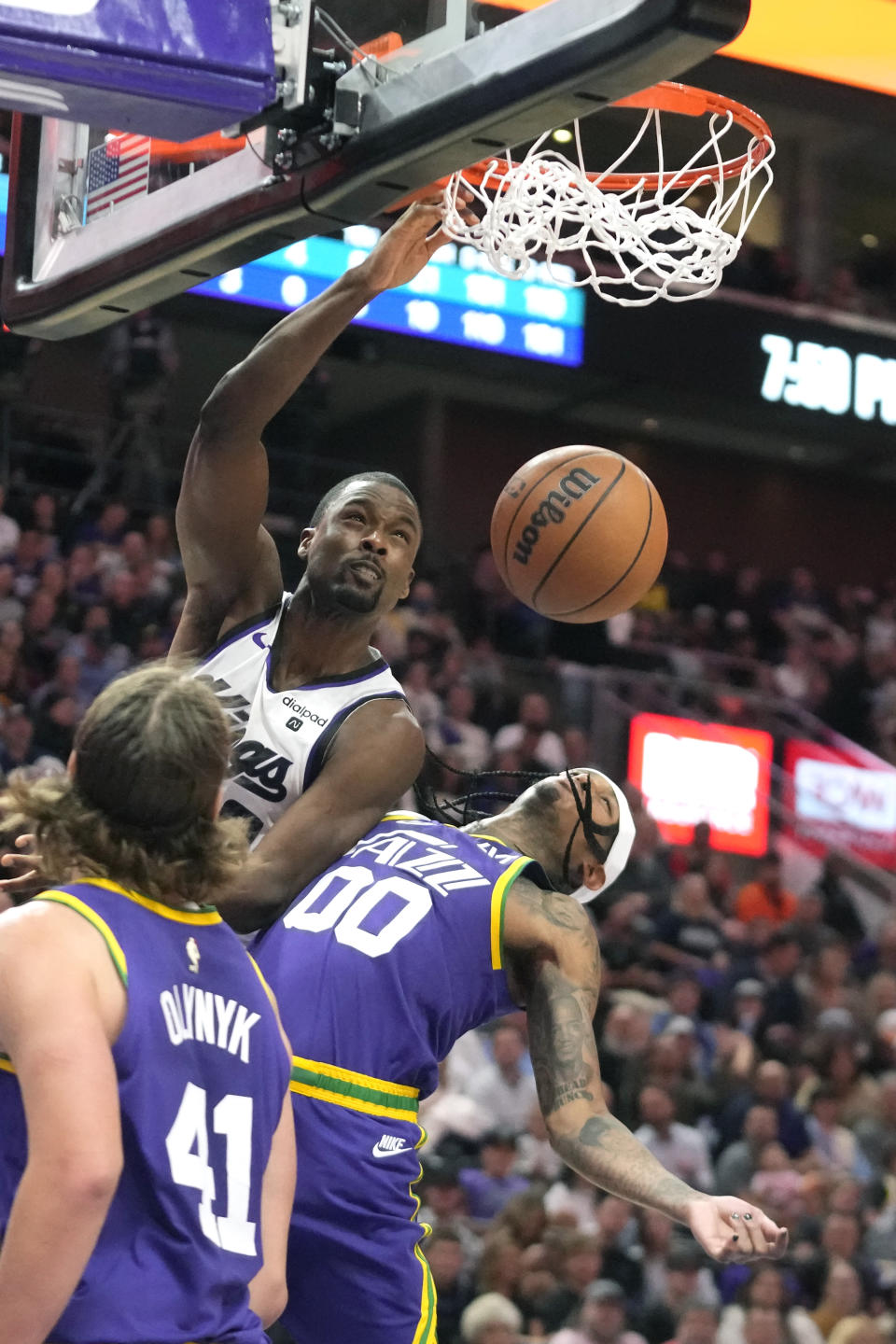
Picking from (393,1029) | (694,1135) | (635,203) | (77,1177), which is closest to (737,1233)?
(393,1029)

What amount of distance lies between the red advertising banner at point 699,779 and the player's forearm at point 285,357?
8.78 meters

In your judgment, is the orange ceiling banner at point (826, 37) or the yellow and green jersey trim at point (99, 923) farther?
the orange ceiling banner at point (826, 37)

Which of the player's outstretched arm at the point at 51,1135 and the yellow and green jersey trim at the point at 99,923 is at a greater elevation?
the yellow and green jersey trim at the point at 99,923

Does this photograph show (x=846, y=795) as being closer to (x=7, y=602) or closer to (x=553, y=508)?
(x=7, y=602)

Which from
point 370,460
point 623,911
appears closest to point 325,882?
point 623,911

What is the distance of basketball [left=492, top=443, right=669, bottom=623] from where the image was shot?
421 centimetres

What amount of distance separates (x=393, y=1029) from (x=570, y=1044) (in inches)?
13.3

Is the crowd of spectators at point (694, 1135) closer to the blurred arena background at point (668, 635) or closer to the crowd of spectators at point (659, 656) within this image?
the blurred arena background at point (668, 635)

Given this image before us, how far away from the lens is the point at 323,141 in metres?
3.29

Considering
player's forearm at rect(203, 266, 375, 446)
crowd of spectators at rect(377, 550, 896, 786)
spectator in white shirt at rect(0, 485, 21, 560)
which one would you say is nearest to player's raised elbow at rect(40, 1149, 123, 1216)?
player's forearm at rect(203, 266, 375, 446)

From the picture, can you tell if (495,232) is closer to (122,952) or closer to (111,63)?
(111,63)

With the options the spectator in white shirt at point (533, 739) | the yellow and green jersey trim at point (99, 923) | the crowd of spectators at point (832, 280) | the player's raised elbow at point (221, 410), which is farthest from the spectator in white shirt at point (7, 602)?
the yellow and green jersey trim at point (99, 923)

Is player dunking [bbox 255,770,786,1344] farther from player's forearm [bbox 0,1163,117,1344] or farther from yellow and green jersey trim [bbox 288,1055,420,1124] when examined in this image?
player's forearm [bbox 0,1163,117,1344]

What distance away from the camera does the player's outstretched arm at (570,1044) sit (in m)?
3.11
